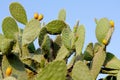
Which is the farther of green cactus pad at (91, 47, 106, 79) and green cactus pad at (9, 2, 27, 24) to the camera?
green cactus pad at (9, 2, 27, 24)

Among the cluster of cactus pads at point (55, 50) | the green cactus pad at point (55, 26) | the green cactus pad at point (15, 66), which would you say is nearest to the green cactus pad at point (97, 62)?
the cluster of cactus pads at point (55, 50)

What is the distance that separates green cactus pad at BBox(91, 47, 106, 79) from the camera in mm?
1559

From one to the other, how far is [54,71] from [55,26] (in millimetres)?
590

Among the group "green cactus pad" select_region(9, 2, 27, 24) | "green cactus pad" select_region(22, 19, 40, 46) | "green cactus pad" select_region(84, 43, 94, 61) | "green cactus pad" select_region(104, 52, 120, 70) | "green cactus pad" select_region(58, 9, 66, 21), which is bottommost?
"green cactus pad" select_region(104, 52, 120, 70)

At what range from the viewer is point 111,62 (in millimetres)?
1707

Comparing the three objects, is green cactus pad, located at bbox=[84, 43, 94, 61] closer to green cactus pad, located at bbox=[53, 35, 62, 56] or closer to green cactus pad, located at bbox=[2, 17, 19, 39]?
green cactus pad, located at bbox=[53, 35, 62, 56]

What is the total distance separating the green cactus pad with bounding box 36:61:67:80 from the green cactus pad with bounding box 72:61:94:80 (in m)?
0.28

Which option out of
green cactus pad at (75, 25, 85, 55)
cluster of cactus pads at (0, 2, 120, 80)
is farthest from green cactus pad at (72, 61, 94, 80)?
green cactus pad at (75, 25, 85, 55)

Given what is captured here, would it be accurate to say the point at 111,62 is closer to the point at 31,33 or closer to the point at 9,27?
the point at 31,33

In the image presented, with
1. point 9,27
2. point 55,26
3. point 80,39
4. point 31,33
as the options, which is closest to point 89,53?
point 80,39

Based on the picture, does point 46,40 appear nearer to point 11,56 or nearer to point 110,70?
point 11,56

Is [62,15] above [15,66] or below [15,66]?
above

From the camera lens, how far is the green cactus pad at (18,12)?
1814 mm

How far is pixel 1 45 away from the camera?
137 cm
